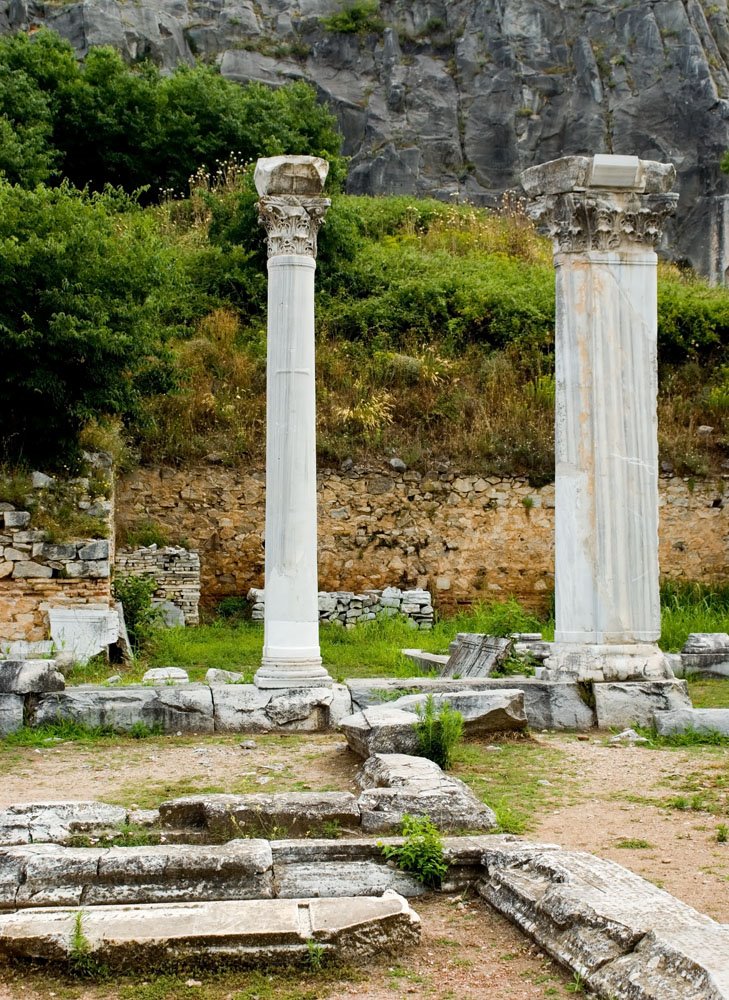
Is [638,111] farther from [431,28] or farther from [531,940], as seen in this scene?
[531,940]

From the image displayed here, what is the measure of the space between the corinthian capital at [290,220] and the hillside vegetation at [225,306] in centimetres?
395

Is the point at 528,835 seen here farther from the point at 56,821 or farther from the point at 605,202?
the point at 605,202

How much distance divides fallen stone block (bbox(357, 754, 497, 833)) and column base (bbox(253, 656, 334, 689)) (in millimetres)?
3874

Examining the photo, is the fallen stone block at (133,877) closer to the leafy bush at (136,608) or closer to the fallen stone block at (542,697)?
the fallen stone block at (542,697)

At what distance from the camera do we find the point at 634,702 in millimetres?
9891

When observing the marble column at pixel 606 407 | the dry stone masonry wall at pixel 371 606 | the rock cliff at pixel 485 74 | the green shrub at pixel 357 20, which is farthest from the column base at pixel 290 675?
the green shrub at pixel 357 20

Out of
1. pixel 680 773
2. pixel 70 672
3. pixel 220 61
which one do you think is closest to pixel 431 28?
pixel 220 61

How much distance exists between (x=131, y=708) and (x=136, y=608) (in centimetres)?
586

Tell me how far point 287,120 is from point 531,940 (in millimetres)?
26059

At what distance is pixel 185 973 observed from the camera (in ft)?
13.7

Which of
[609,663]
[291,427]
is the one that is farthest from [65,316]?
[609,663]

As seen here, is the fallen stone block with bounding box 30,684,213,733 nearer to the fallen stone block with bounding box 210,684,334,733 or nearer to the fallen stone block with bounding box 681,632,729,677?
the fallen stone block with bounding box 210,684,334,733

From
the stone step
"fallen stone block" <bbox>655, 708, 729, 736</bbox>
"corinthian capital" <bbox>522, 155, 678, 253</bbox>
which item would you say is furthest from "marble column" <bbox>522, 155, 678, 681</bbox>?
the stone step

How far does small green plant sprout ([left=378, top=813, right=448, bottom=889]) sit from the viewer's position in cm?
529
